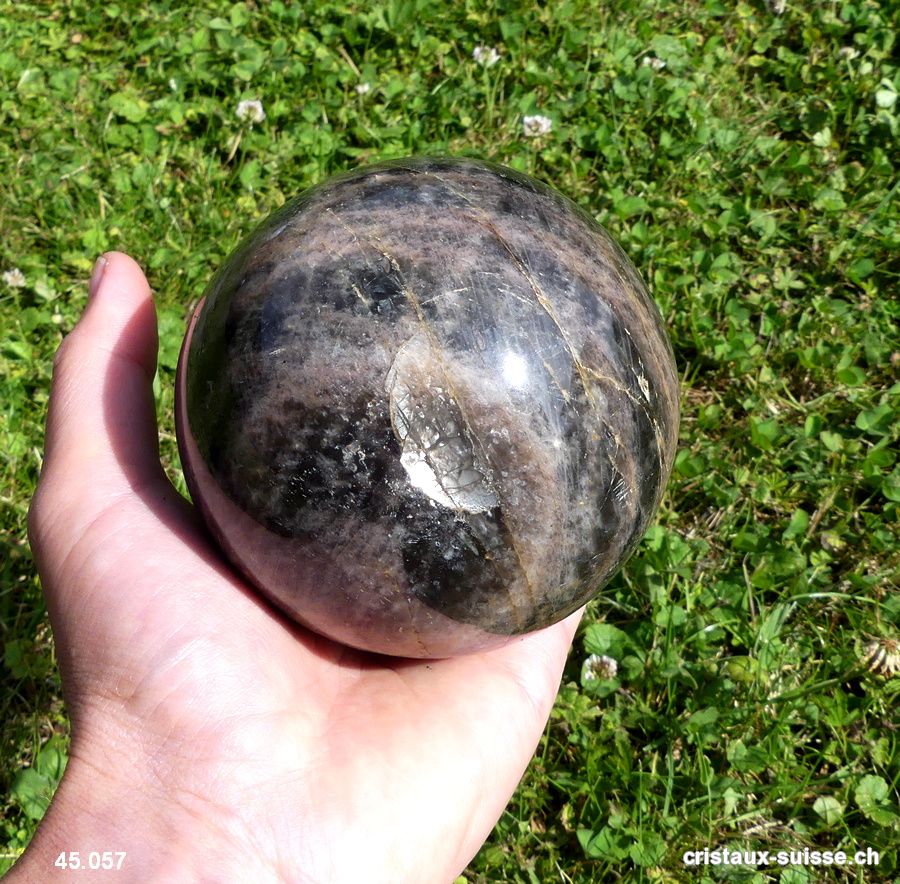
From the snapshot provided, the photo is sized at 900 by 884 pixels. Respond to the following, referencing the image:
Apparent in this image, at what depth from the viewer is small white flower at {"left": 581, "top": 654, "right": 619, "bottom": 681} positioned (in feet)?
10.8

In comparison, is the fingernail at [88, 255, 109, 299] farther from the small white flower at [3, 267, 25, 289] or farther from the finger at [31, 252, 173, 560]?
the small white flower at [3, 267, 25, 289]

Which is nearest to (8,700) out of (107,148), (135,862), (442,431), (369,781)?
(135,862)

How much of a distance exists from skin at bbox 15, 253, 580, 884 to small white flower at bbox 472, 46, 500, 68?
2935mm

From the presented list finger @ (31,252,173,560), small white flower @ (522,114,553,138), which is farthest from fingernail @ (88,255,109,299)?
small white flower @ (522,114,553,138)

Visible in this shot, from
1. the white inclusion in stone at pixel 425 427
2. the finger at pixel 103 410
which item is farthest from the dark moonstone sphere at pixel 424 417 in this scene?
the finger at pixel 103 410

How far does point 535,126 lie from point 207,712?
11.1 feet

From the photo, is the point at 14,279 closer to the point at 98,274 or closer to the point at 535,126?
the point at 98,274

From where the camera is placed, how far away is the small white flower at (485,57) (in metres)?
4.97

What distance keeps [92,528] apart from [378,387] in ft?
2.99

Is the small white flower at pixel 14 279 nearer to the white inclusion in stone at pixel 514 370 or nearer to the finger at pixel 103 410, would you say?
the finger at pixel 103 410

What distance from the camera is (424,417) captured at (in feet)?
7.12

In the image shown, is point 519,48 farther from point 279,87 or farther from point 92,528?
point 92,528

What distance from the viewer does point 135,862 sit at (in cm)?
218

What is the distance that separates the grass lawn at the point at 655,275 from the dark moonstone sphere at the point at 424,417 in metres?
1.01
